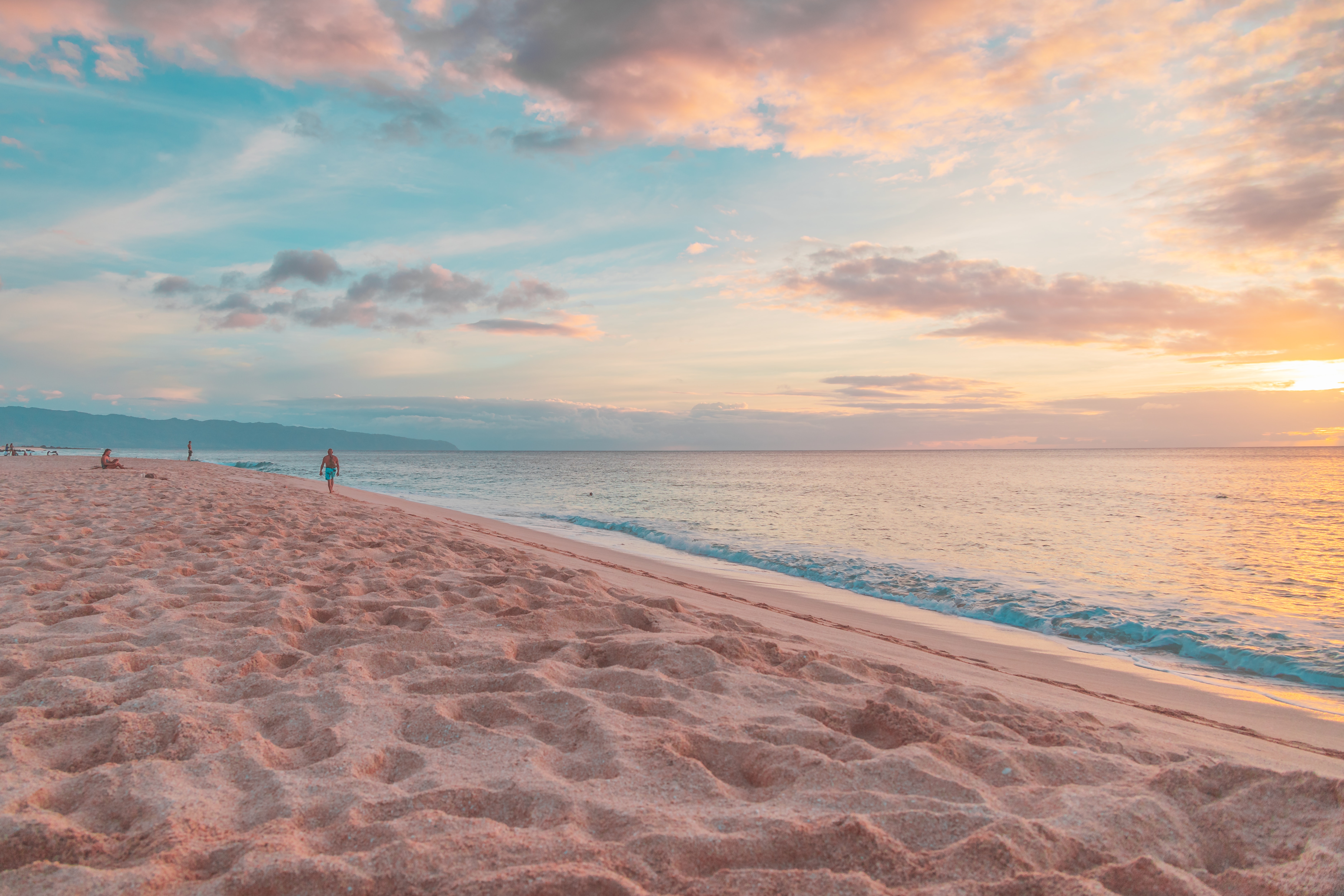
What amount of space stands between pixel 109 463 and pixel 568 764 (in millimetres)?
26907

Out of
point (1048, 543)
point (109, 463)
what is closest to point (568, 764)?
point (1048, 543)

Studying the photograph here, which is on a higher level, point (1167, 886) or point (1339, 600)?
point (1167, 886)

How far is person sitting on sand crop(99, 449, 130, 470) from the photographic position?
848 inches

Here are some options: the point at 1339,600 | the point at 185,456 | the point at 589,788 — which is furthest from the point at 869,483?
the point at 185,456

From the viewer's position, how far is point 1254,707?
5457 mm

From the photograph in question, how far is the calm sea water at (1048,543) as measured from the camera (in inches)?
320

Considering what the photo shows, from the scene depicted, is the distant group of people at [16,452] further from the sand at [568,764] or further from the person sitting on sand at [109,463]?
the sand at [568,764]

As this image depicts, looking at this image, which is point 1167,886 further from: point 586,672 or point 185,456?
point 185,456

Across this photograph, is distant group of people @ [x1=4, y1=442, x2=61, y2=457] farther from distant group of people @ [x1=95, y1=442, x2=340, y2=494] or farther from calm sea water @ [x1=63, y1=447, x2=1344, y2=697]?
distant group of people @ [x1=95, y1=442, x2=340, y2=494]

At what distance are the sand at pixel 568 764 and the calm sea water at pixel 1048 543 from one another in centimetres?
359

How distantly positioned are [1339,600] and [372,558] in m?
14.0

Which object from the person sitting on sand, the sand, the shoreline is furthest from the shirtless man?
the sand

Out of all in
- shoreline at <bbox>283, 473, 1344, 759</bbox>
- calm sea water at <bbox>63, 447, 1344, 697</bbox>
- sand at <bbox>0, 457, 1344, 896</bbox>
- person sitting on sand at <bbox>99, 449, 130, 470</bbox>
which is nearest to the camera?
sand at <bbox>0, 457, 1344, 896</bbox>

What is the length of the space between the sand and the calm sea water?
359 centimetres
